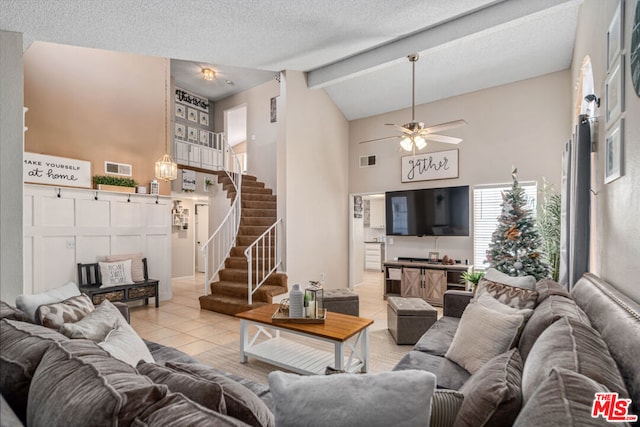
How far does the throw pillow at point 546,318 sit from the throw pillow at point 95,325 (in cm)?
217

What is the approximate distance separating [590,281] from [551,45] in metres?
3.80

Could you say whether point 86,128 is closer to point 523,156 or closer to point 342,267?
point 342,267

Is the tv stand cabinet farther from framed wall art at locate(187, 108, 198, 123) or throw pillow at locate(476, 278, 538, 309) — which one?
framed wall art at locate(187, 108, 198, 123)

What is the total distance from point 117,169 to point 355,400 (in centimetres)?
588

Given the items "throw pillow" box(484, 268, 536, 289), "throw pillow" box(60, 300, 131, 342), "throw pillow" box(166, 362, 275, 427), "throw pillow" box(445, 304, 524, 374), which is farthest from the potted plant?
"throw pillow" box(484, 268, 536, 289)

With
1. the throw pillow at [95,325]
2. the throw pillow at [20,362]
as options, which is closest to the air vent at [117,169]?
the throw pillow at [95,325]

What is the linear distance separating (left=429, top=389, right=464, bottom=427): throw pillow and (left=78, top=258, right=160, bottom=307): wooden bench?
16.7ft

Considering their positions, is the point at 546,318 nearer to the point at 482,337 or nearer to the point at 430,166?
the point at 482,337

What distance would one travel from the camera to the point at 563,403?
742mm

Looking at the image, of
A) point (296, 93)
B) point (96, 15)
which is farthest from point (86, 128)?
point (296, 93)

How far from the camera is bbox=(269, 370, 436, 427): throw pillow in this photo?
83cm

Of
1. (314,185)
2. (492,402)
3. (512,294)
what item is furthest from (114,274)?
(492,402)

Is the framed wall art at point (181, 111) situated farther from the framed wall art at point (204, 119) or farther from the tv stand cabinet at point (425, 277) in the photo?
the tv stand cabinet at point (425, 277)

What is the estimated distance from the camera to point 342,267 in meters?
6.46
